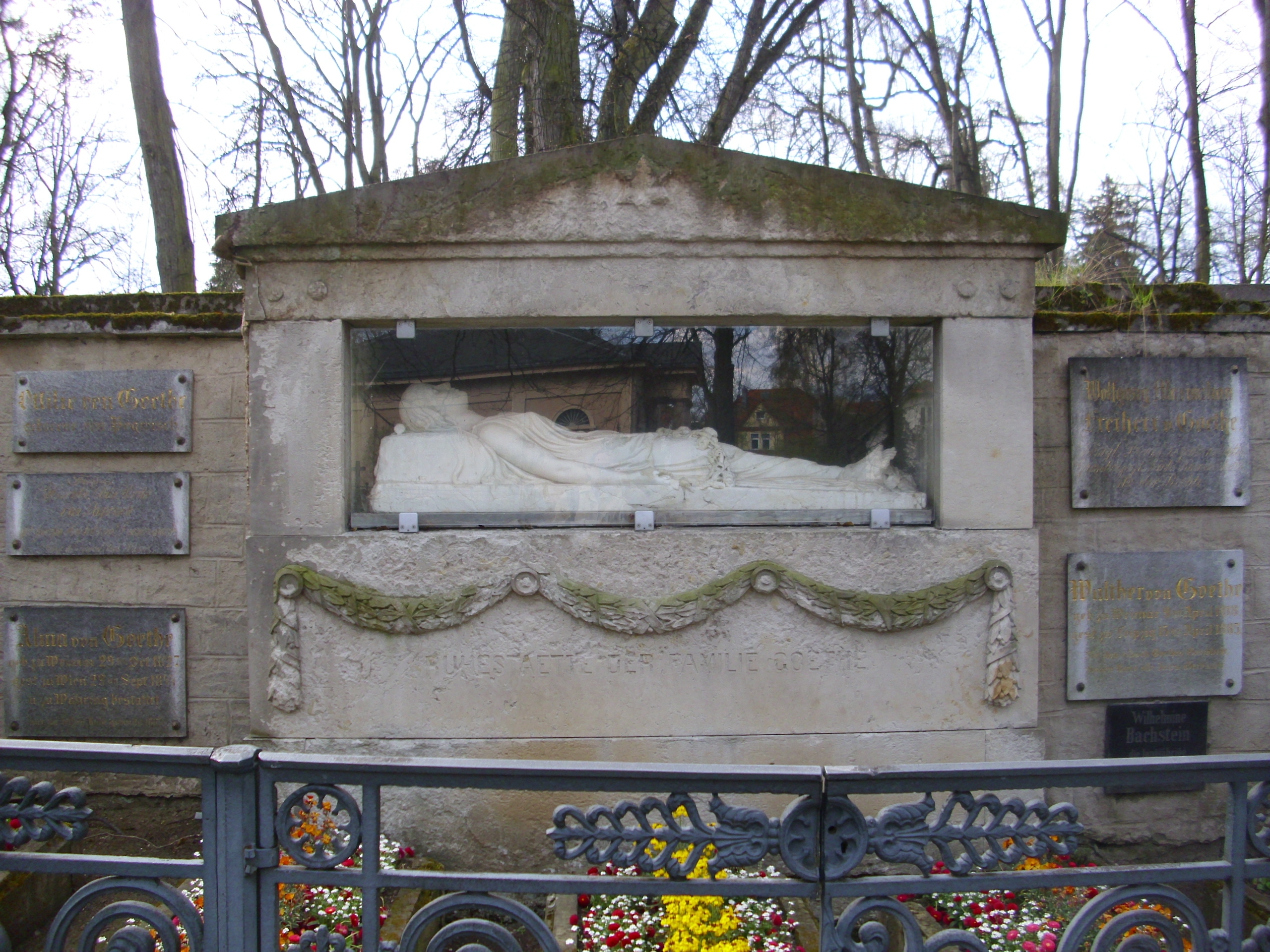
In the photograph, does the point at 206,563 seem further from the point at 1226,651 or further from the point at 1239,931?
the point at 1226,651

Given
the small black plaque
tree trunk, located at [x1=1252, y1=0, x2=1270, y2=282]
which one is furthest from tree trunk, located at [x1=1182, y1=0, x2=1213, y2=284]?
the small black plaque

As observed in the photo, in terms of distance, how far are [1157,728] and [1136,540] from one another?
879mm

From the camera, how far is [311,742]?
358 cm

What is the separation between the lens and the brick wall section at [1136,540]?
3951 millimetres

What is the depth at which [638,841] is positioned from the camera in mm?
1825

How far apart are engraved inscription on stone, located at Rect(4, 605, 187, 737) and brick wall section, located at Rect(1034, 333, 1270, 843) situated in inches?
163

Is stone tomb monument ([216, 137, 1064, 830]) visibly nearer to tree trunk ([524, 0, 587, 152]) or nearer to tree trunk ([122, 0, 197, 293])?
tree trunk ([524, 0, 587, 152])

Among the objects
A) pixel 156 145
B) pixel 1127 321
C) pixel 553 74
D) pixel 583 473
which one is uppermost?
pixel 553 74

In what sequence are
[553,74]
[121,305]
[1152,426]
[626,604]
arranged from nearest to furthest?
[626,604], [1152,426], [121,305], [553,74]

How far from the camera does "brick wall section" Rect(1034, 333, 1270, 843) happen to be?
3.95 metres

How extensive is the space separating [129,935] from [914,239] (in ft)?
11.5

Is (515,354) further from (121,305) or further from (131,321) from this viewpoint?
(121,305)

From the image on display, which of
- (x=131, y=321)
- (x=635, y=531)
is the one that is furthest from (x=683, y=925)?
(x=131, y=321)

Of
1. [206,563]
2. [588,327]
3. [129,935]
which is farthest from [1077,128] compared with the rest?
[129,935]
